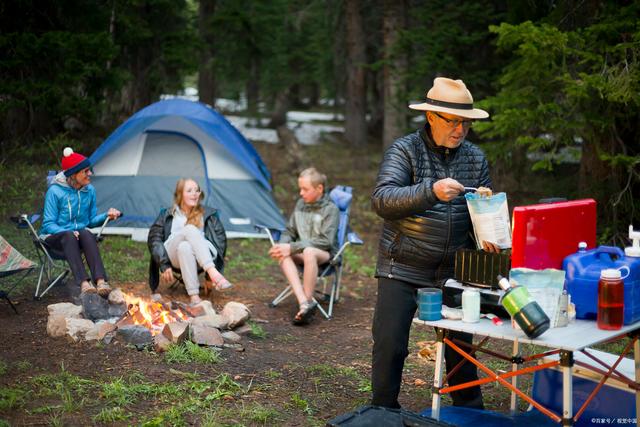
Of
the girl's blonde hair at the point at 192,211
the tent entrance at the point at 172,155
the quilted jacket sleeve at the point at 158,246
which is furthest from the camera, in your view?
the tent entrance at the point at 172,155

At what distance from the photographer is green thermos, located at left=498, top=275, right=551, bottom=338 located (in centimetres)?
290

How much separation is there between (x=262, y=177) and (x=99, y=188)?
6.03ft

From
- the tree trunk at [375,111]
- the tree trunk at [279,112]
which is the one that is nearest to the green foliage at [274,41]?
the tree trunk at [279,112]

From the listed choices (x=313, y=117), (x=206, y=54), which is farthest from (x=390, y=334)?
(x=313, y=117)

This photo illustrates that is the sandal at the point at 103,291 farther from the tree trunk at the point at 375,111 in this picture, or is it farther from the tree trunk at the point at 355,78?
the tree trunk at the point at 375,111

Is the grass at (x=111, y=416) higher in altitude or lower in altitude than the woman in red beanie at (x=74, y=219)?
lower

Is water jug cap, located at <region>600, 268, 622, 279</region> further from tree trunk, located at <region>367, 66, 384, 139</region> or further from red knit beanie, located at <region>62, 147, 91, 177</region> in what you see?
tree trunk, located at <region>367, 66, 384, 139</region>

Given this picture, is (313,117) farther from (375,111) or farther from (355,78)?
(355,78)

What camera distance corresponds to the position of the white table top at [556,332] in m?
2.92

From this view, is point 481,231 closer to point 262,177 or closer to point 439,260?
point 439,260

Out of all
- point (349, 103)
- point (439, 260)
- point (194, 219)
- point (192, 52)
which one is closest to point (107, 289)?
point (194, 219)

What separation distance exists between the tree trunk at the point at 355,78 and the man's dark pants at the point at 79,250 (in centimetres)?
966

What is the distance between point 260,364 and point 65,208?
2312mm

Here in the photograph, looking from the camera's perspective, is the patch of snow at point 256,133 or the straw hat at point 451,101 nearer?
the straw hat at point 451,101
